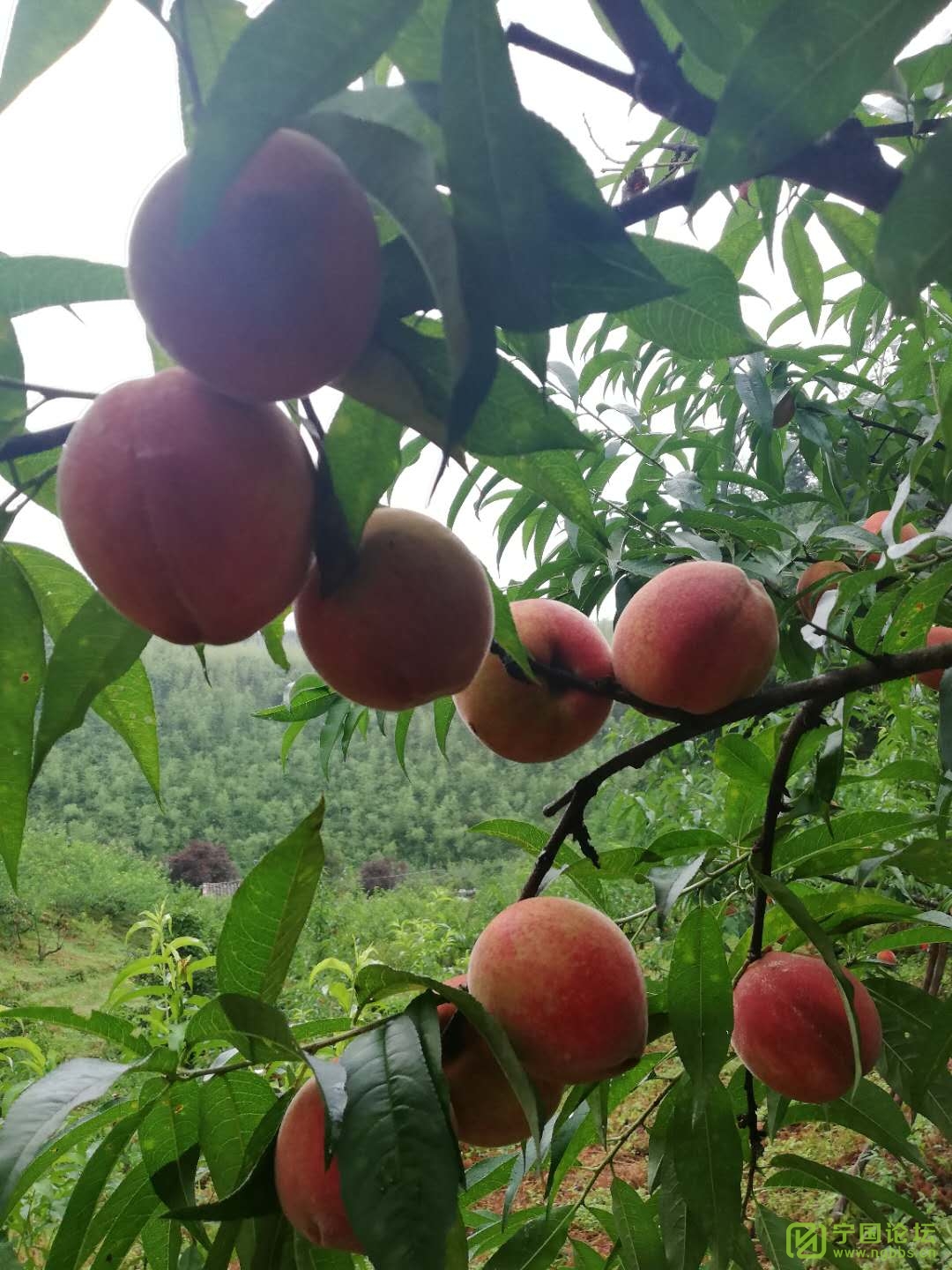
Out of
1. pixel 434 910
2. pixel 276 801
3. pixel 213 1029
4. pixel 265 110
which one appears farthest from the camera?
pixel 276 801

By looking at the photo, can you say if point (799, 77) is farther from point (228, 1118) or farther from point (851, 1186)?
point (851, 1186)

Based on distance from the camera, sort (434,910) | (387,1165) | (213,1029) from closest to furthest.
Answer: (387,1165), (213,1029), (434,910)

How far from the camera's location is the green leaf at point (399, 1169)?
302mm

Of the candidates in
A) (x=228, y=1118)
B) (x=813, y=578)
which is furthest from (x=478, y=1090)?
(x=813, y=578)

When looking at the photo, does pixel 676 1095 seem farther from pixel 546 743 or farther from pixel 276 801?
pixel 276 801

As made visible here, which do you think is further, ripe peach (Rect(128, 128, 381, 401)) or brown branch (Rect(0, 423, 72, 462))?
brown branch (Rect(0, 423, 72, 462))

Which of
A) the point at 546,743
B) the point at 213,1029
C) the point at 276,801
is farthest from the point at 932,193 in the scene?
the point at 276,801

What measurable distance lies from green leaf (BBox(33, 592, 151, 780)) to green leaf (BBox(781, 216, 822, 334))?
0.60m

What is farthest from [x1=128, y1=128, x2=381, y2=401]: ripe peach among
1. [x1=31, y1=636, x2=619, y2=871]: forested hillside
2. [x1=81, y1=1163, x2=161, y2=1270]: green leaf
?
[x1=31, y1=636, x2=619, y2=871]: forested hillside

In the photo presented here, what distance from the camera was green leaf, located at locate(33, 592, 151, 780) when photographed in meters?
0.34

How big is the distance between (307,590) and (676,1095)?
0.39 metres

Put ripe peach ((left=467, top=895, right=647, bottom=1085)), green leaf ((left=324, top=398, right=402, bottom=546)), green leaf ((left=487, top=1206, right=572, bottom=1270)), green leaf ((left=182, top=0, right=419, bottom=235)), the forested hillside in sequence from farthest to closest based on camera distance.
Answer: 1. the forested hillside
2. green leaf ((left=487, top=1206, right=572, bottom=1270))
3. ripe peach ((left=467, top=895, right=647, bottom=1085))
4. green leaf ((left=324, top=398, right=402, bottom=546))
5. green leaf ((left=182, top=0, right=419, bottom=235))

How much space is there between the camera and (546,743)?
18.7 inches

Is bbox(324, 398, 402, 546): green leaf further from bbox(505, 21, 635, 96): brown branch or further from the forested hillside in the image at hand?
the forested hillside
